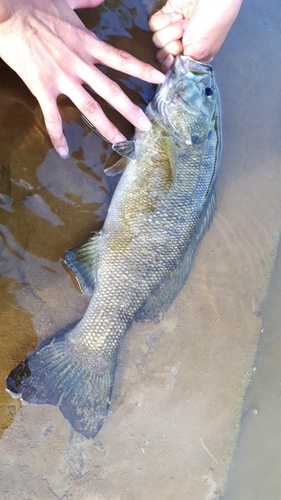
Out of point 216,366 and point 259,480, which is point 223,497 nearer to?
point 259,480

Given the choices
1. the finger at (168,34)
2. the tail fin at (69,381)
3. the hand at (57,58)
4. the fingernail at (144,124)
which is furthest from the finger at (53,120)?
the tail fin at (69,381)

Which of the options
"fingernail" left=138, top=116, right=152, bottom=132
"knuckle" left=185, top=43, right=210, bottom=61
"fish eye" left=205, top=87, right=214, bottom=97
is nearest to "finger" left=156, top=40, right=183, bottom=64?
"knuckle" left=185, top=43, right=210, bottom=61

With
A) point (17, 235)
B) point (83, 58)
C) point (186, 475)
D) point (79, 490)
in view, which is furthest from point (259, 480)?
point (83, 58)

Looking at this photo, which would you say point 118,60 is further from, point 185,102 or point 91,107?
point 185,102

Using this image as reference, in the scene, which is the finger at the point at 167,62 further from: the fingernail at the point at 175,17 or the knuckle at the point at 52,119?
the knuckle at the point at 52,119

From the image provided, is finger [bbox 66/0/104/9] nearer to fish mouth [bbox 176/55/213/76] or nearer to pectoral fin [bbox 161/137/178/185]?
fish mouth [bbox 176/55/213/76]

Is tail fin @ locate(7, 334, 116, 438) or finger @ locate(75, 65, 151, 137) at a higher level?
finger @ locate(75, 65, 151, 137)

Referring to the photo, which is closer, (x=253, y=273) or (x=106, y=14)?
(x=106, y=14)
